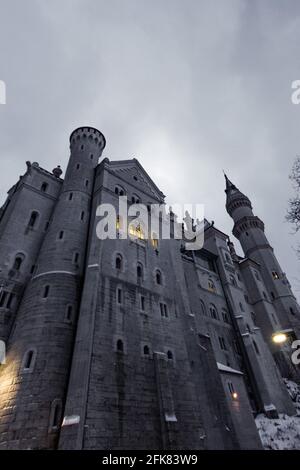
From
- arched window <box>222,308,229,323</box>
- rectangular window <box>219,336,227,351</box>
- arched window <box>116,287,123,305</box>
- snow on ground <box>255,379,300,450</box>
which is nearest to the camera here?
arched window <box>116,287,123,305</box>

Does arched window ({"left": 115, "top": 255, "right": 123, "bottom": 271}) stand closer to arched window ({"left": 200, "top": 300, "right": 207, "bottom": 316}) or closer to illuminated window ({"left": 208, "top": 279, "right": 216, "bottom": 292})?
arched window ({"left": 200, "top": 300, "right": 207, "bottom": 316})

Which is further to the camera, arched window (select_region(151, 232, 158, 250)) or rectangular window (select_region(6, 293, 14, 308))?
arched window (select_region(151, 232, 158, 250))

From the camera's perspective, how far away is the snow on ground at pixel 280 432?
26.3 meters

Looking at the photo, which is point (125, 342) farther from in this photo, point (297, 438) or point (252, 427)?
point (297, 438)

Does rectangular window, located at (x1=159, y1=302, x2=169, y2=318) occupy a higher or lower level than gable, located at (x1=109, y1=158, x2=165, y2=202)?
lower

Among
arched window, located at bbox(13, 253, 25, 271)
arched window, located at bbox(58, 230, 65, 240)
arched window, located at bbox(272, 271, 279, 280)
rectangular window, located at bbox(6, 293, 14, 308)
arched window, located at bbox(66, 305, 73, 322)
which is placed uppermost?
arched window, located at bbox(272, 271, 279, 280)

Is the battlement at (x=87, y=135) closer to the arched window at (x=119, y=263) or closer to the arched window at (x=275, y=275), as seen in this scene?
the arched window at (x=119, y=263)

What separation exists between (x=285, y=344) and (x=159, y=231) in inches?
1047

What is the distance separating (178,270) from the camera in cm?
3331

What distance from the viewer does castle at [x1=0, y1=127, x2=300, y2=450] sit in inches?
702

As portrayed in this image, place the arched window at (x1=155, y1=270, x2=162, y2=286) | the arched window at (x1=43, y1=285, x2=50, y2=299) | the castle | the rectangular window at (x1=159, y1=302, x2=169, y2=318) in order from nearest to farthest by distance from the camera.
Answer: the castle < the arched window at (x1=43, y1=285, x2=50, y2=299) < the rectangular window at (x1=159, y1=302, x2=169, y2=318) < the arched window at (x1=155, y1=270, x2=162, y2=286)

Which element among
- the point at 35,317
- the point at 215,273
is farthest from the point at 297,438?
the point at 35,317

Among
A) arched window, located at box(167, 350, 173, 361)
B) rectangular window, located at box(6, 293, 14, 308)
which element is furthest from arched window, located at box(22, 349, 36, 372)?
arched window, located at box(167, 350, 173, 361)

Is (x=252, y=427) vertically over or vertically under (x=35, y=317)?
under
